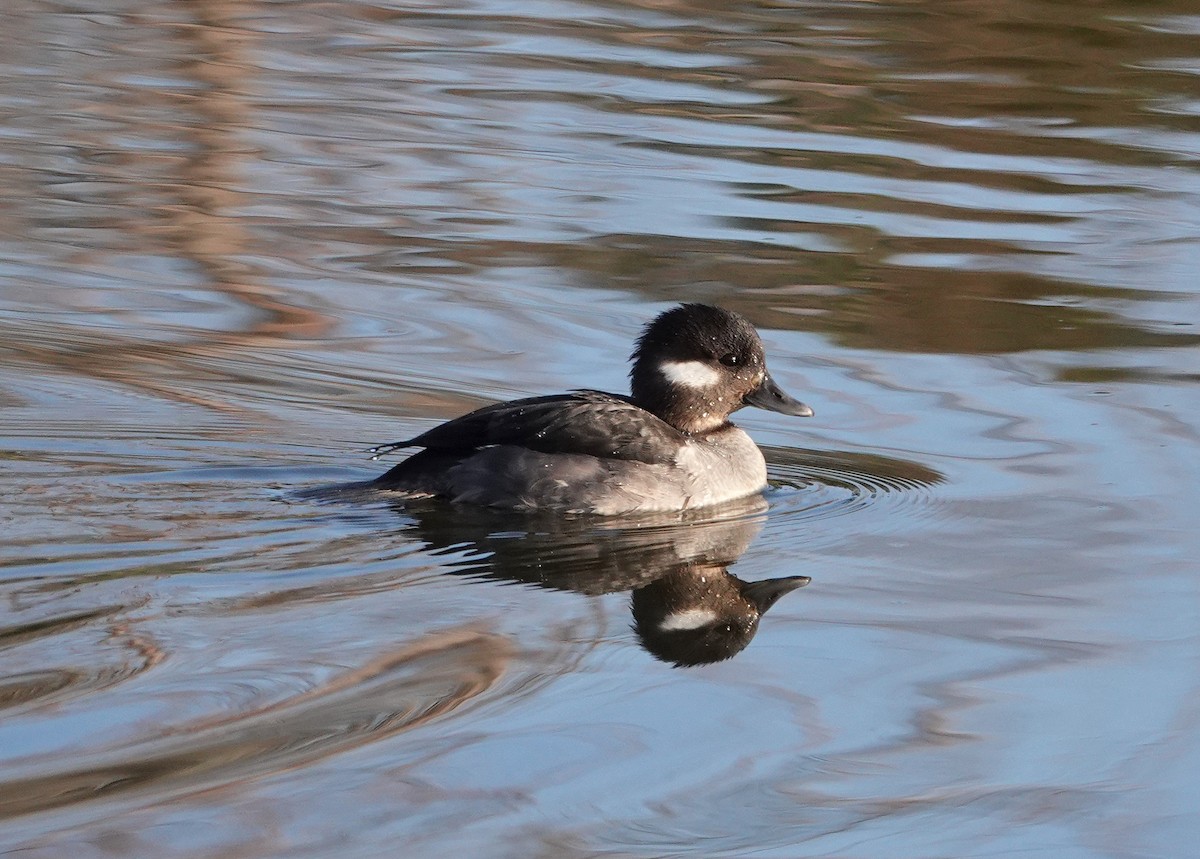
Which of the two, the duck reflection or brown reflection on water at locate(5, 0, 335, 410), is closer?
the duck reflection

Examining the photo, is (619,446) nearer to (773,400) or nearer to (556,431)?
(556,431)

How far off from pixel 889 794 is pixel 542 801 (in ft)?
3.20

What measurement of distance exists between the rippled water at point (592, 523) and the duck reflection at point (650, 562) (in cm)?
3

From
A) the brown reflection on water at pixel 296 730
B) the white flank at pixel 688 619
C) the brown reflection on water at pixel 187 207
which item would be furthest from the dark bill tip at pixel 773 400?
the brown reflection on water at pixel 296 730

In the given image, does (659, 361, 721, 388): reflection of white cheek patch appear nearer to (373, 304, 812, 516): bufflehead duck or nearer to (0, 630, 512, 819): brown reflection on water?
(373, 304, 812, 516): bufflehead duck

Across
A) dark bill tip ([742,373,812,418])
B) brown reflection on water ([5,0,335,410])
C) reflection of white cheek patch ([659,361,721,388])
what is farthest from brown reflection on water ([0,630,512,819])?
brown reflection on water ([5,0,335,410])

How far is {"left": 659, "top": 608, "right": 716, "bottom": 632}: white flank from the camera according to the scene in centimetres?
650

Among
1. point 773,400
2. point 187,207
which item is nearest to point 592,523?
point 773,400

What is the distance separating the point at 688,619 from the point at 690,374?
6.87ft

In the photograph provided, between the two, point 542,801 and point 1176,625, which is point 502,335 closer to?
point 1176,625

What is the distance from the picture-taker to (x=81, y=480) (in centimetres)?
779

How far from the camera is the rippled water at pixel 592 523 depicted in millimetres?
5094

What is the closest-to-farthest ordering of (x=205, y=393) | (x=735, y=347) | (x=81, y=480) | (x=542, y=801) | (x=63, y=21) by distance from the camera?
(x=542, y=801), (x=81, y=480), (x=735, y=347), (x=205, y=393), (x=63, y=21)

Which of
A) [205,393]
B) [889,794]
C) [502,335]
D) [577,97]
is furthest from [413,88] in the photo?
[889,794]
